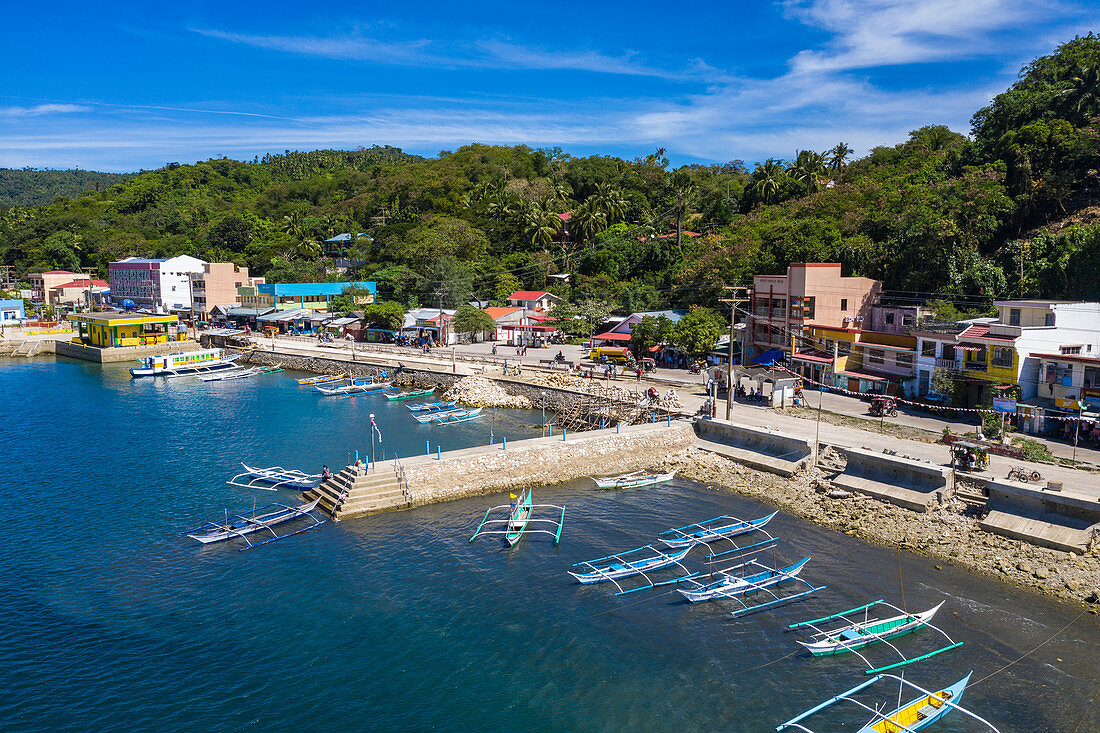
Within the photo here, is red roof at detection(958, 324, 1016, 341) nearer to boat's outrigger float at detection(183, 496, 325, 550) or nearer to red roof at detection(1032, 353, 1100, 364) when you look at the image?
red roof at detection(1032, 353, 1100, 364)

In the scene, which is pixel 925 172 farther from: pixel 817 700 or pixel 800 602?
pixel 817 700

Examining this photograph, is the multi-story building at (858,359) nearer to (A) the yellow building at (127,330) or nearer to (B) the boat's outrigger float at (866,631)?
(B) the boat's outrigger float at (866,631)

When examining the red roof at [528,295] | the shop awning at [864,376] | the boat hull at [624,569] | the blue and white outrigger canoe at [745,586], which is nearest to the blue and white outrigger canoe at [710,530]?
the boat hull at [624,569]

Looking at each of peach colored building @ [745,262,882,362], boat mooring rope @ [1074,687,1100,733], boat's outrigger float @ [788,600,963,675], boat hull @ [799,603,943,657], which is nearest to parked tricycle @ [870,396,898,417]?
peach colored building @ [745,262,882,362]

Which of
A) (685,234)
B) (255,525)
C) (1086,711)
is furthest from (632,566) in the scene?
(685,234)

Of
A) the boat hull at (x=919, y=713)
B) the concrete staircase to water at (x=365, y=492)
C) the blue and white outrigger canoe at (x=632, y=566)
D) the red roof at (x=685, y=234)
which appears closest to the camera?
the boat hull at (x=919, y=713)

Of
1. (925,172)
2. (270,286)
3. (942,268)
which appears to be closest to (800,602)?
(942,268)
